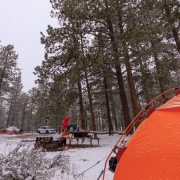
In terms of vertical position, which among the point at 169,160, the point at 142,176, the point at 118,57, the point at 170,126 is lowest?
the point at 142,176

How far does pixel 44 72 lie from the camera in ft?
36.9

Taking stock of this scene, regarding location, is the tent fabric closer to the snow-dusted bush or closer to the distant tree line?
the snow-dusted bush

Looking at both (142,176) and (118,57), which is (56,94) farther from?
(142,176)

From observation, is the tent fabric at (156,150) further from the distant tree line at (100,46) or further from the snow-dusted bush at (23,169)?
the distant tree line at (100,46)

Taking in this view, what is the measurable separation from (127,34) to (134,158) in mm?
A: 7085

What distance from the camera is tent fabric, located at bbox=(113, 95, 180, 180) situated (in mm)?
2510

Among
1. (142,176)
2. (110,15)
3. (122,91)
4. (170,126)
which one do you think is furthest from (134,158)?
(122,91)

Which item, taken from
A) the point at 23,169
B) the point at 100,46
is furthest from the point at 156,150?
the point at 100,46

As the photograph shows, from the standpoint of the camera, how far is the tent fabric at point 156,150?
98.8 inches

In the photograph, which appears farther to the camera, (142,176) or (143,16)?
(143,16)

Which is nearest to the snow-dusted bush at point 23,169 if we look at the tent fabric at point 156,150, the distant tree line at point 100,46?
the tent fabric at point 156,150

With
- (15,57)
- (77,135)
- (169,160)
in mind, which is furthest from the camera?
(15,57)

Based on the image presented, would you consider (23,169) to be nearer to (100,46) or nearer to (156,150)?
(156,150)

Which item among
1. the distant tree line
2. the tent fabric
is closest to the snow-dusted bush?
the tent fabric
